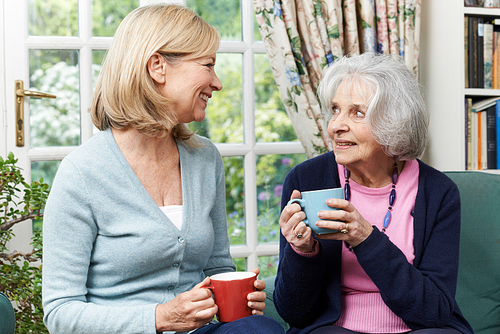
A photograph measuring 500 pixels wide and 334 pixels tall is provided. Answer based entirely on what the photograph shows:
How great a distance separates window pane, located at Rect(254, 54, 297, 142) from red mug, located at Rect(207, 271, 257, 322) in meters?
1.41

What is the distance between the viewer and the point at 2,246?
176cm

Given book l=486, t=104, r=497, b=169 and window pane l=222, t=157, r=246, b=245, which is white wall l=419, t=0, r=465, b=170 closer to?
book l=486, t=104, r=497, b=169

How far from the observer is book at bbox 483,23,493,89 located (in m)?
2.18

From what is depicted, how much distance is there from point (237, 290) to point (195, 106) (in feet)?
1.57

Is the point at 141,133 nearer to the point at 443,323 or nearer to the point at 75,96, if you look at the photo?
the point at 443,323

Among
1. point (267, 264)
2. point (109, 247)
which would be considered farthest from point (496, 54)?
point (109, 247)

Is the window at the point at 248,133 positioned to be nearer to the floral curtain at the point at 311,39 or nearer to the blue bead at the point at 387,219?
the floral curtain at the point at 311,39

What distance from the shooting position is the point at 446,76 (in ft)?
7.23

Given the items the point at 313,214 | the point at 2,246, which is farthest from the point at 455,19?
the point at 2,246

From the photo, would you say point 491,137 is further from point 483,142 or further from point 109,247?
point 109,247

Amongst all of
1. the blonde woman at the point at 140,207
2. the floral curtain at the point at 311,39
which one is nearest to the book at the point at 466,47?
the floral curtain at the point at 311,39

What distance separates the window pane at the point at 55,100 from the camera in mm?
2002

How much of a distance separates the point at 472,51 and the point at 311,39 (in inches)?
30.7

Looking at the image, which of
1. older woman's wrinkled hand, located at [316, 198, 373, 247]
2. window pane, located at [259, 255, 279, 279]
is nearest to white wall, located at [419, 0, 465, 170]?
window pane, located at [259, 255, 279, 279]
